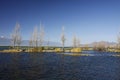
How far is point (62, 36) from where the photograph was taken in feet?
476

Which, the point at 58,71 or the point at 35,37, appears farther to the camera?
the point at 35,37

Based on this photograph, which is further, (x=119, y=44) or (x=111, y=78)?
(x=119, y=44)

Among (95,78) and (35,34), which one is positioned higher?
(35,34)

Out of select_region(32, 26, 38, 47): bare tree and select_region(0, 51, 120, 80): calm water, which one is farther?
select_region(32, 26, 38, 47): bare tree

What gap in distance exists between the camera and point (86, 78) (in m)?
34.9

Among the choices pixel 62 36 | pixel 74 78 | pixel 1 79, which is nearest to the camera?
pixel 1 79

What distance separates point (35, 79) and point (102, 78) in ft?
39.2

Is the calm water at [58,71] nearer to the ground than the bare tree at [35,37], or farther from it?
nearer to the ground

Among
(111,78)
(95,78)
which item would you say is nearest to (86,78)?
(95,78)

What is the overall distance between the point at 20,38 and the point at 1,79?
10876 centimetres

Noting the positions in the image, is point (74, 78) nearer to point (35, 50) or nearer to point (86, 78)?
point (86, 78)

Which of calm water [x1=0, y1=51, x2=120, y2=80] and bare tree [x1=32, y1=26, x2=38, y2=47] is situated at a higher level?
bare tree [x1=32, y1=26, x2=38, y2=47]

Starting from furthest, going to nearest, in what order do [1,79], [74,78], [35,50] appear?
[35,50] → [74,78] → [1,79]

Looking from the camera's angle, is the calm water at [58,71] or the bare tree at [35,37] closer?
the calm water at [58,71]
